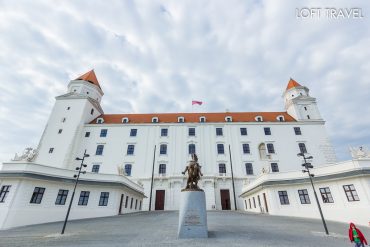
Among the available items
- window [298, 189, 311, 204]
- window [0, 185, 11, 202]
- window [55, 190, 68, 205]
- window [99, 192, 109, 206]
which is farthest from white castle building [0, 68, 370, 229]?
window [0, 185, 11, 202]

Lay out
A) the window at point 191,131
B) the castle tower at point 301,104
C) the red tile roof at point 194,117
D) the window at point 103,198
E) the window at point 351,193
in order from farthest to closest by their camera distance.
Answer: the red tile roof at point 194,117 < the castle tower at point 301,104 < the window at point 191,131 < the window at point 103,198 < the window at point 351,193

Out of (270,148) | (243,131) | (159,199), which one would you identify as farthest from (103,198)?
(270,148)

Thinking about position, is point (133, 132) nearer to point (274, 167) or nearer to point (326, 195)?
point (274, 167)

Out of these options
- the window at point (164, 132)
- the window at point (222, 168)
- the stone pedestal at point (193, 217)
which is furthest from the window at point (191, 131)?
the stone pedestal at point (193, 217)

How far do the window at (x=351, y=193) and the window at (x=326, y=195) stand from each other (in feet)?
4.63

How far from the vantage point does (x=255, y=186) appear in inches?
950

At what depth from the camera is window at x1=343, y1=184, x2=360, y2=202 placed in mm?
16962

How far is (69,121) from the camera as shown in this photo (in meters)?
36.4

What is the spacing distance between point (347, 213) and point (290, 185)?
5.02 meters

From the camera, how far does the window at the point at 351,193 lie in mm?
16962

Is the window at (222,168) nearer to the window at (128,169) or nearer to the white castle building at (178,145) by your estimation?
the white castle building at (178,145)

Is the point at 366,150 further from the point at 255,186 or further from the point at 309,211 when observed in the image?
the point at 255,186

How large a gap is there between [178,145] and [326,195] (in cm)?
2314

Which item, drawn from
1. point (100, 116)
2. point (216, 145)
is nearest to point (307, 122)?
point (216, 145)
